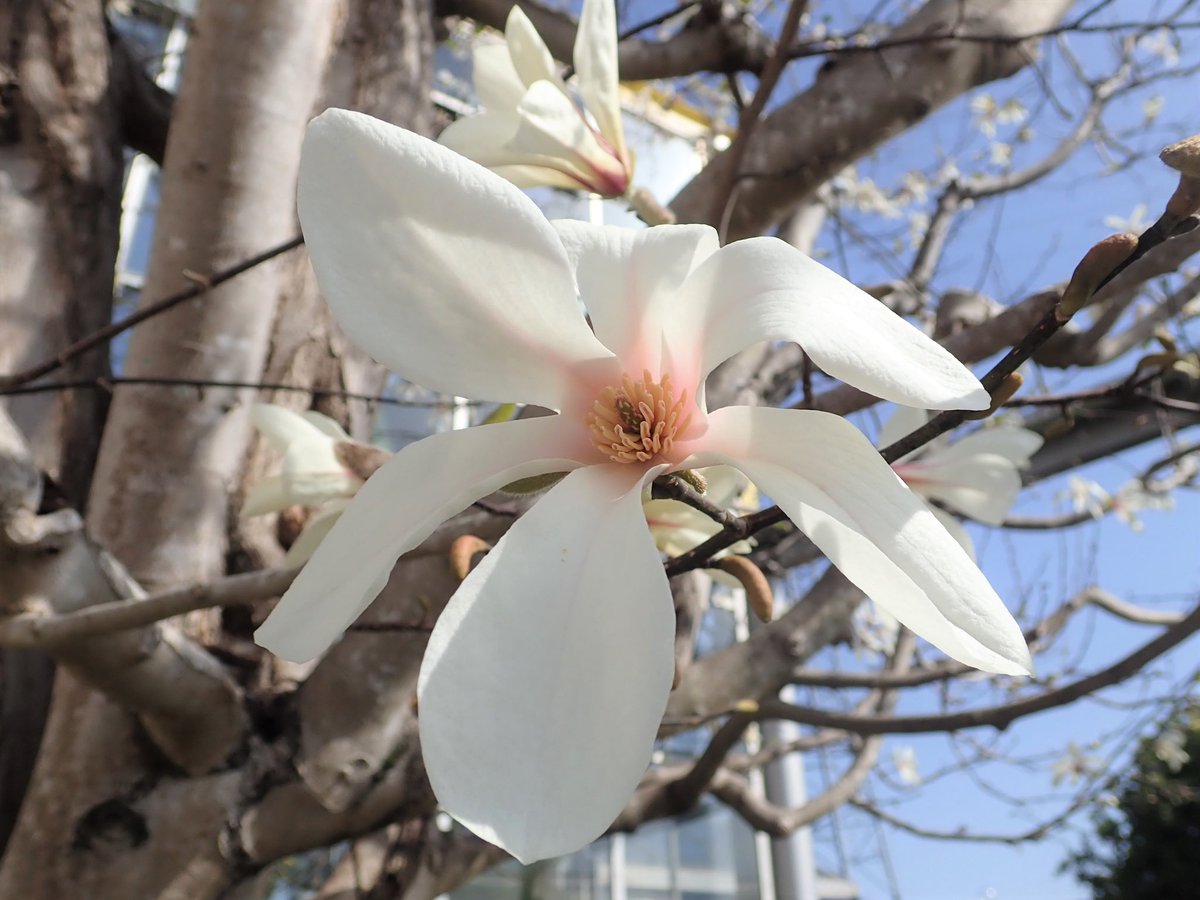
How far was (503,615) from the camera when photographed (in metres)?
0.26

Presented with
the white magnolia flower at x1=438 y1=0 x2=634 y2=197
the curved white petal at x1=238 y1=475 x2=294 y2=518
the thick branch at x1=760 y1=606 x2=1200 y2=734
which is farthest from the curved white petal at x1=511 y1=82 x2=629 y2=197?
the thick branch at x1=760 y1=606 x2=1200 y2=734

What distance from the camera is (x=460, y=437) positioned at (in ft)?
0.94

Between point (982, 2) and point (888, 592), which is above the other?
point (982, 2)

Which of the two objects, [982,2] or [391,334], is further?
[982,2]

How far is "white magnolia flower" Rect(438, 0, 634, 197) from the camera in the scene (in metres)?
0.49

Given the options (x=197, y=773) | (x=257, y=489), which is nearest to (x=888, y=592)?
(x=257, y=489)

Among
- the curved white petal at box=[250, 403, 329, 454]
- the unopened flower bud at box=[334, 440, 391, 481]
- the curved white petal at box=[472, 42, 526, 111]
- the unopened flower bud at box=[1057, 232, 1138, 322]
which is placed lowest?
the unopened flower bud at box=[1057, 232, 1138, 322]

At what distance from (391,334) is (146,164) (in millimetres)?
2630

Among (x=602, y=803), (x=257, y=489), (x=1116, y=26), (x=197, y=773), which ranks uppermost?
(x=1116, y=26)

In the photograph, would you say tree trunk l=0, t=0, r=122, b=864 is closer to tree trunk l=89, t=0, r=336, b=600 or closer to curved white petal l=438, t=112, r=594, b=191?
tree trunk l=89, t=0, r=336, b=600

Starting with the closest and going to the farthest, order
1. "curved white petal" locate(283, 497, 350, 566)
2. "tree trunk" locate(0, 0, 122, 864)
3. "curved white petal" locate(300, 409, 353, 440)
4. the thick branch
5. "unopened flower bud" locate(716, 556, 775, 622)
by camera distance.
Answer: "unopened flower bud" locate(716, 556, 775, 622) < "curved white petal" locate(283, 497, 350, 566) < "curved white petal" locate(300, 409, 353, 440) < the thick branch < "tree trunk" locate(0, 0, 122, 864)

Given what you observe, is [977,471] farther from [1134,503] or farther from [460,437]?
[1134,503]

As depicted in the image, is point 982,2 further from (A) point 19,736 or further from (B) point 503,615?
(A) point 19,736

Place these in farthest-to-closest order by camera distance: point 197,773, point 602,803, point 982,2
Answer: point 982,2
point 197,773
point 602,803
